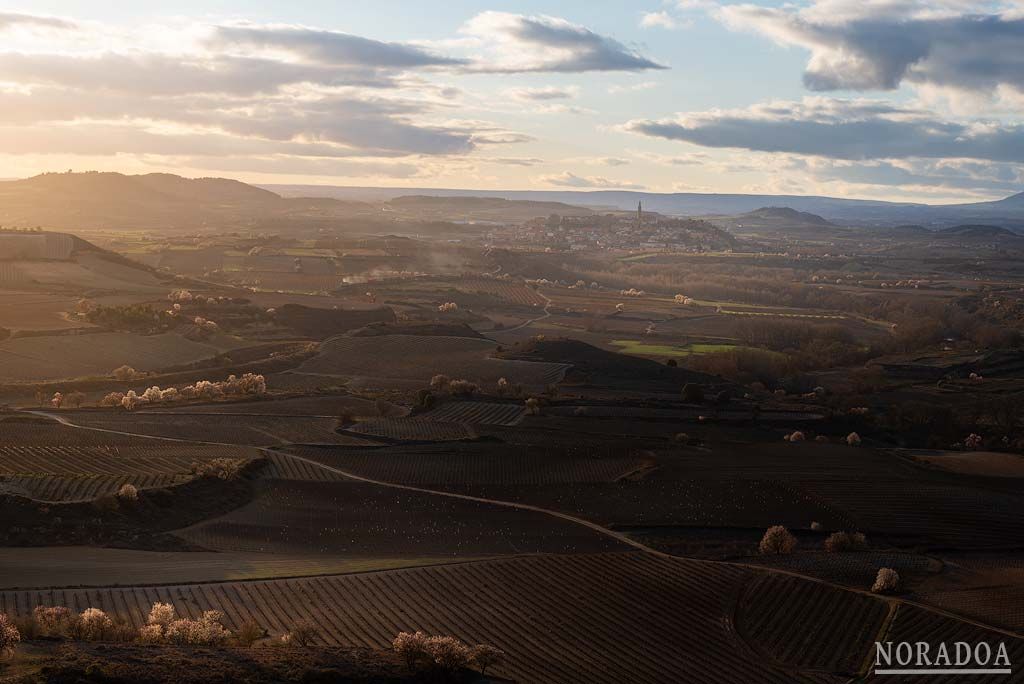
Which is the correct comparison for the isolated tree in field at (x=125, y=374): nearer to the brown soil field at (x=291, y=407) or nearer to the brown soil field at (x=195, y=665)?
the brown soil field at (x=291, y=407)

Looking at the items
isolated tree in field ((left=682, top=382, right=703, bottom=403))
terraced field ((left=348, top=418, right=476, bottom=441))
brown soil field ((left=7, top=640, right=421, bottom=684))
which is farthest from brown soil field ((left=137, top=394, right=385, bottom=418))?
brown soil field ((left=7, top=640, right=421, bottom=684))

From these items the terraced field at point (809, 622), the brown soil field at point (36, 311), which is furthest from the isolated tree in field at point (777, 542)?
the brown soil field at point (36, 311)

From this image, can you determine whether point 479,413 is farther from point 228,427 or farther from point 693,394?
point 228,427

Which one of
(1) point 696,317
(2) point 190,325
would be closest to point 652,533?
(2) point 190,325

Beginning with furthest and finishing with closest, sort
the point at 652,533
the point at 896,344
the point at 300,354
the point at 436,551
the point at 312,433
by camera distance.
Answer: the point at 896,344
the point at 300,354
the point at 312,433
the point at 652,533
the point at 436,551

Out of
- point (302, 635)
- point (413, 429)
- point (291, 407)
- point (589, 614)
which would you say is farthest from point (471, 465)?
point (302, 635)

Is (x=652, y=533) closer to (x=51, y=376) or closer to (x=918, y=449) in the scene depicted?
(x=918, y=449)

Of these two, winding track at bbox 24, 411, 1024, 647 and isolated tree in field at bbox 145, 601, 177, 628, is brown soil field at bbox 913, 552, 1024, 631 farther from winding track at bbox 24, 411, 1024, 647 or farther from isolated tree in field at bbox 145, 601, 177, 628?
isolated tree in field at bbox 145, 601, 177, 628
